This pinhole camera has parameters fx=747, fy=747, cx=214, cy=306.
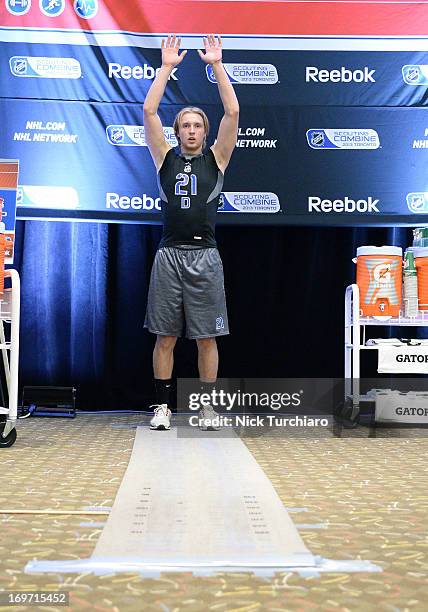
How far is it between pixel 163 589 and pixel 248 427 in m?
2.42

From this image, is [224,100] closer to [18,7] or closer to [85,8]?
[85,8]

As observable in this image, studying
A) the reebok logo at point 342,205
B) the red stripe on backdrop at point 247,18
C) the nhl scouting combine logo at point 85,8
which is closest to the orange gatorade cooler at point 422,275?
the reebok logo at point 342,205

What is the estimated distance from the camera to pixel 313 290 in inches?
159

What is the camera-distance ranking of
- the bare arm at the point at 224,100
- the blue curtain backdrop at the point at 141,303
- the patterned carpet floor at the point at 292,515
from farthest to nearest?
the blue curtain backdrop at the point at 141,303 → the bare arm at the point at 224,100 → the patterned carpet floor at the point at 292,515

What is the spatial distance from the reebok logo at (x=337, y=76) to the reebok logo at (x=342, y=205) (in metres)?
0.60

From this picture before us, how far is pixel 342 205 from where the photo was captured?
12.0 ft

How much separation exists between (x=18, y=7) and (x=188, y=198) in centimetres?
139

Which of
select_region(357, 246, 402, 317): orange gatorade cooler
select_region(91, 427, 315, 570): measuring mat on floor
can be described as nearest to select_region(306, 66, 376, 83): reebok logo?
select_region(357, 246, 402, 317): orange gatorade cooler

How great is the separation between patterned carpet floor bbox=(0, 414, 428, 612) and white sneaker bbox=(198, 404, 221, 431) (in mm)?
169

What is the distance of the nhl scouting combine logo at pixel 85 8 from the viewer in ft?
12.2

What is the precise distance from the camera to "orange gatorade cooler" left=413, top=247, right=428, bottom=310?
3424 mm

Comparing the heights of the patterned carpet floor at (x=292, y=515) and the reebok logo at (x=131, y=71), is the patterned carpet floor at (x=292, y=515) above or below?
below

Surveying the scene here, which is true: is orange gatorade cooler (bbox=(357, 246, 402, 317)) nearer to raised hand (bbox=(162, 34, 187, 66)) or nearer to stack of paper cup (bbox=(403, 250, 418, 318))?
stack of paper cup (bbox=(403, 250, 418, 318))

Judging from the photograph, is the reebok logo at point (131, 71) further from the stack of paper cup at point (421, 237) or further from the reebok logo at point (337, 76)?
the stack of paper cup at point (421, 237)
